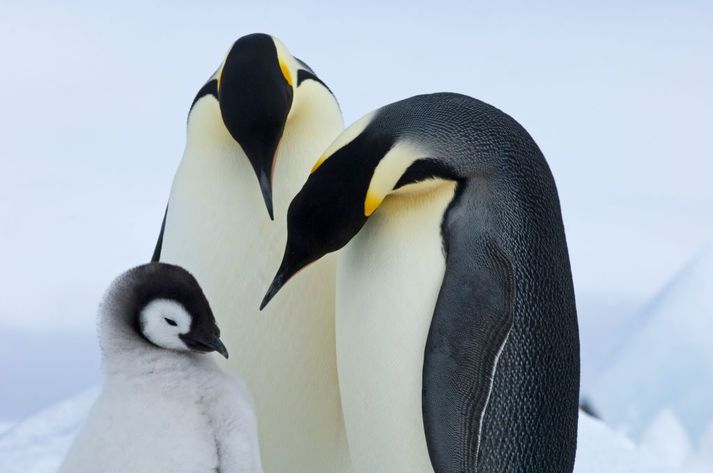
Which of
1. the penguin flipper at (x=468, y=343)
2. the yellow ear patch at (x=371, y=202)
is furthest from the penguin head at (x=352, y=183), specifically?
the penguin flipper at (x=468, y=343)

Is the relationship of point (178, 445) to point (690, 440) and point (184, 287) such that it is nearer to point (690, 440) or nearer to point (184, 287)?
point (184, 287)

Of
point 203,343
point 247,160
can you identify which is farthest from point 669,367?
point 203,343

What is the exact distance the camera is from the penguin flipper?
1.77m

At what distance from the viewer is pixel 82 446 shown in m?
1.71

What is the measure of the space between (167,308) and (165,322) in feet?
0.10

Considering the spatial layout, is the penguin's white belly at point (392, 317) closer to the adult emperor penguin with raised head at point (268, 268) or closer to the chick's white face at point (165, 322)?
the adult emperor penguin with raised head at point (268, 268)

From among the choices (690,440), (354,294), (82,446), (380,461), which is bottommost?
(690,440)

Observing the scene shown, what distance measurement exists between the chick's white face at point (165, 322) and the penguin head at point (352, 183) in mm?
251

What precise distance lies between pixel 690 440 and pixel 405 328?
2661 mm

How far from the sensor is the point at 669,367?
4625mm

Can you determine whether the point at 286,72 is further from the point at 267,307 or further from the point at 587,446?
the point at 587,446

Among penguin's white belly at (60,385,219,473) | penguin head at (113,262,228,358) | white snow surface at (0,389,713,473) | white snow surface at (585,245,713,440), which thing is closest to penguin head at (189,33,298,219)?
penguin head at (113,262,228,358)

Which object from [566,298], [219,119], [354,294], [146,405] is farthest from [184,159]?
[566,298]

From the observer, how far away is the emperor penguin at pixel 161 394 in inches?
66.6
